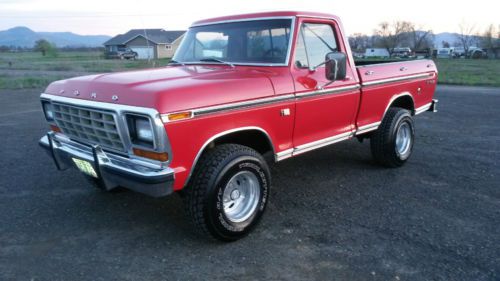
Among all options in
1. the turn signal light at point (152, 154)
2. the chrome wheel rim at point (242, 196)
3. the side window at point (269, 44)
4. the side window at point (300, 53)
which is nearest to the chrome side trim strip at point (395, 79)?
the side window at point (300, 53)

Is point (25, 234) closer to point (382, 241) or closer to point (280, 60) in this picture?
point (280, 60)

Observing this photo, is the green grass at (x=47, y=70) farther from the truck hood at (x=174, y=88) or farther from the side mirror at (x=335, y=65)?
the side mirror at (x=335, y=65)

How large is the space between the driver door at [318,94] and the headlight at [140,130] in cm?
155

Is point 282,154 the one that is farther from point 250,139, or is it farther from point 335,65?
point 335,65

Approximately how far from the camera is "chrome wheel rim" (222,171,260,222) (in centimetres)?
365

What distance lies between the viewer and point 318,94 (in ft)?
13.9

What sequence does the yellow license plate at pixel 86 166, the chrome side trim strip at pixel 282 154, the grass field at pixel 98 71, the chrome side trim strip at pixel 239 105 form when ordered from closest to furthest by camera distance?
the chrome side trim strip at pixel 239 105 < the yellow license plate at pixel 86 166 < the chrome side trim strip at pixel 282 154 < the grass field at pixel 98 71

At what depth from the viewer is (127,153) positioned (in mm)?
3305

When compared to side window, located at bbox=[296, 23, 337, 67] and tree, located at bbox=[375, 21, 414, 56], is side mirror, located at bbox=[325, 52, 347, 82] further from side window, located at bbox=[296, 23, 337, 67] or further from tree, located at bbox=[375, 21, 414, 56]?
tree, located at bbox=[375, 21, 414, 56]

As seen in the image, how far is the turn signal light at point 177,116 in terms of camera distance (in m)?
2.98

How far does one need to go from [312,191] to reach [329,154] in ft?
5.62

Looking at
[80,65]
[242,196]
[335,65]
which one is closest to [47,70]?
[80,65]

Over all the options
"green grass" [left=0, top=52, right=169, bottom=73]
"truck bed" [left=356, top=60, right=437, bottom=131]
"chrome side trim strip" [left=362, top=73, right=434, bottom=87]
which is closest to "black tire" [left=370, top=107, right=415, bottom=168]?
"truck bed" [left=356, top=60, right=437, bottom=131]

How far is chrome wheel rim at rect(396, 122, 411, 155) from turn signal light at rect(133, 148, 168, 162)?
3.75 m
